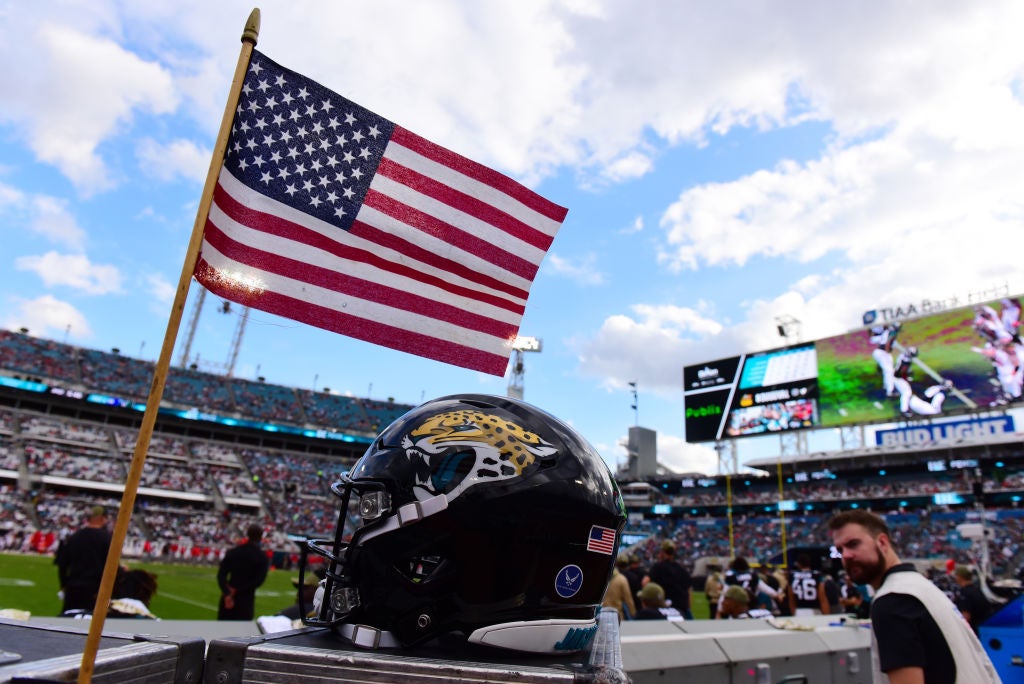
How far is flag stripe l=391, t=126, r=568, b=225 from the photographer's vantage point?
2.71 m

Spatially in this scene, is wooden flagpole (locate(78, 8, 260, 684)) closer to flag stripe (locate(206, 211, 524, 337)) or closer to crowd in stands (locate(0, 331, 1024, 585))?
flag stripe (locate(206, 211, 524, 337))

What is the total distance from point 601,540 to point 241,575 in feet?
20.5

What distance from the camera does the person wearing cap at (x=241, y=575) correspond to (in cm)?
703

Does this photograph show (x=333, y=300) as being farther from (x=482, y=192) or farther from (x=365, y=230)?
(x=482, y=192)

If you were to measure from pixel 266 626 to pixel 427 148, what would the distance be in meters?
1.91

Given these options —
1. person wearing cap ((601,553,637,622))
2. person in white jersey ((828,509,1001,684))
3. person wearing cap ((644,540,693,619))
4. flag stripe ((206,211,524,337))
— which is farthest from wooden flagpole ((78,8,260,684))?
person wearing cap ((644,540,693,619))

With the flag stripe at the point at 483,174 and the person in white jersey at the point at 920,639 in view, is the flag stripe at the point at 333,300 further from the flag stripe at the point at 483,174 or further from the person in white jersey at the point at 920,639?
the person in white jersey at the point at 920,639

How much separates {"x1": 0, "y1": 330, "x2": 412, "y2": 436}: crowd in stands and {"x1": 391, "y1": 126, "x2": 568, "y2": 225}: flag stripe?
4124 cm

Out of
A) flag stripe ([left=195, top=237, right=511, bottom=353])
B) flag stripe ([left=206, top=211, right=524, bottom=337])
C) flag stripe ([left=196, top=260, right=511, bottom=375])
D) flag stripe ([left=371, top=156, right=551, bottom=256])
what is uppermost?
flag stripe ([left=371, top=156, right=551, bottom=256])

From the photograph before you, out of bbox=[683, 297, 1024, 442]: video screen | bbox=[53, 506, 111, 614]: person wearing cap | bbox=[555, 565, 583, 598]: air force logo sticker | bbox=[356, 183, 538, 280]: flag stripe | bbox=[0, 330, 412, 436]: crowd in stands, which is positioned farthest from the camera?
bbox=[0, 330, 412, 436]: crowd in stands

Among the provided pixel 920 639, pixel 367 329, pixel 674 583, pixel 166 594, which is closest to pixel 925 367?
pixel 674 583

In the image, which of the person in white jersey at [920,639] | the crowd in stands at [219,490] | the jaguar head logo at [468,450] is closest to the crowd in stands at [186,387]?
the crowd in stands at [219,490]

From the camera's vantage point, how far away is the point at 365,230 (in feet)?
8.63

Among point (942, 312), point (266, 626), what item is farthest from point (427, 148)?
point (942, 312)
